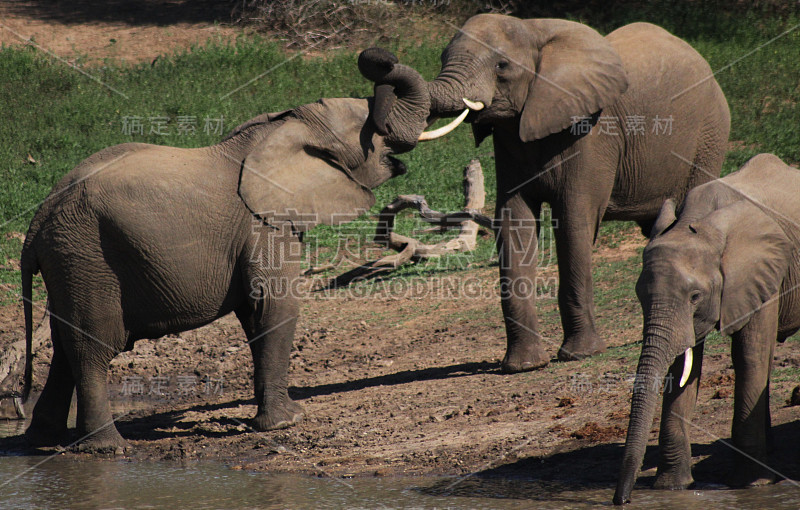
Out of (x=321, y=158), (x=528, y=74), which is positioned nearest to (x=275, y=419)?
(x=321, y=158)

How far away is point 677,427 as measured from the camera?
575 cm

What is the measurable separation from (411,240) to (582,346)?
437 centimetres

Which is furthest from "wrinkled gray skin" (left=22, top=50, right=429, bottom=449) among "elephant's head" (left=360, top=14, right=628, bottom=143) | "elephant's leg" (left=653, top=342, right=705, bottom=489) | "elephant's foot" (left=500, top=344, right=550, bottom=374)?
"elephant's leg" (left=653, top=342, right=705, bottom=489)

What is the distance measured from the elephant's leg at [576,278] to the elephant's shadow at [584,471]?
218 cm

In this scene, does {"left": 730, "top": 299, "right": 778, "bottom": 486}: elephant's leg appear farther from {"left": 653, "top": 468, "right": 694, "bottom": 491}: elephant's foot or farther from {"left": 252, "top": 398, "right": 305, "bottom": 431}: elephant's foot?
{"left": 252, "top": 398, "right": 305, "bottom": 431}: elephant's foot

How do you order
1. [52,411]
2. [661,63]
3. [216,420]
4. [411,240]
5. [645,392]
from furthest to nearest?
1. [411,240]
2. [661,63]
3. [216,420]
4. [52,411]
5. [645,392]

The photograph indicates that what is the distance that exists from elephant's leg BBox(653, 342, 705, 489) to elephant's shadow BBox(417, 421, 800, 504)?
0.17 metres

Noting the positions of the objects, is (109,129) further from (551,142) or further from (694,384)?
(694,384)

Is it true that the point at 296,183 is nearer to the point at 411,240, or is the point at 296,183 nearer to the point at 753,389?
the point at 753,389

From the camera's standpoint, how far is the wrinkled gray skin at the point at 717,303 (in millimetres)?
5348

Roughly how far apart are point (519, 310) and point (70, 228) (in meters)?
3.58

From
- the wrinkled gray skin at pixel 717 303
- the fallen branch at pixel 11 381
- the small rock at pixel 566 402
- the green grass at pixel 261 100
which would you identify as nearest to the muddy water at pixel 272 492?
the wrinkled gray skin at pixel 717 303

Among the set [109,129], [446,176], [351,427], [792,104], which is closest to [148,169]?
[351,427]

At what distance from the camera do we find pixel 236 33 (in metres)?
21.5
